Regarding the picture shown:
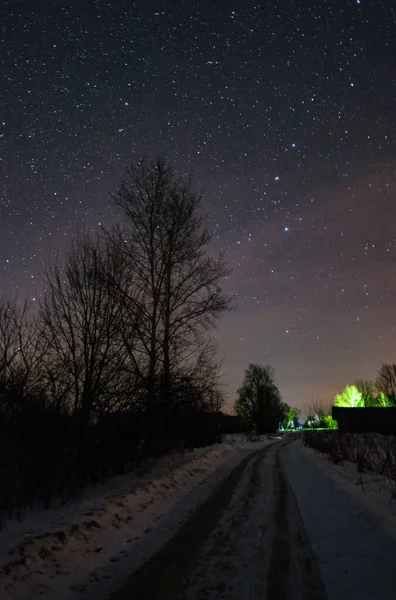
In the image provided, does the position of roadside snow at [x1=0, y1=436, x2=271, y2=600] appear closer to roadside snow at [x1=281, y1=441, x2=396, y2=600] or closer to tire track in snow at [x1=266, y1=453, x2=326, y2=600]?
tire track in snow at [x1=266, y1=453, x2=326, y2=600]

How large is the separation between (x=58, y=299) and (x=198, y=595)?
8291 mm

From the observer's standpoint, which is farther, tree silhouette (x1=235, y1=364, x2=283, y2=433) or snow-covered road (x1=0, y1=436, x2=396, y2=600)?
tree silhouette (x1=235, y1=364, x2=283, y2=433)

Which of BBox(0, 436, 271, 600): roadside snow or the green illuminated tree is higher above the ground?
the green illuminated tree

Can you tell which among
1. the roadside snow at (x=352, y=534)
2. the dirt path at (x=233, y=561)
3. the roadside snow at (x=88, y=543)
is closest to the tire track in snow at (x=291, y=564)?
the dirt path at (x=233, y=561)

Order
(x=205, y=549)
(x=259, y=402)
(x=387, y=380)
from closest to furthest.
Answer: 1. (x=205, y=549)
2. (x=259, y=402)
3. (x=387, y=380)

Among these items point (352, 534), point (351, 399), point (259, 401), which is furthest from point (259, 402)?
point (352, 534)

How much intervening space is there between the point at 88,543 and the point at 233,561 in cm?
194

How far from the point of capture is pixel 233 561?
4953 mm

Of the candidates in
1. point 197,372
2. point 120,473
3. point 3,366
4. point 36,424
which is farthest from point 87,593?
point 197,372

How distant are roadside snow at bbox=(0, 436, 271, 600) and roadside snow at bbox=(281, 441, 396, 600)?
2.22 metres

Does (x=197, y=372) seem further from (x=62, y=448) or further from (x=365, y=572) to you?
(x=365, y=572)

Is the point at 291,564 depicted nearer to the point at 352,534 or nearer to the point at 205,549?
the point at 205,549

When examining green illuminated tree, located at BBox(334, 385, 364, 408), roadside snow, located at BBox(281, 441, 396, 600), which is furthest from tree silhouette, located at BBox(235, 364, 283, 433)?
roadside snow, located at BBox(281, 441, 396, 600)

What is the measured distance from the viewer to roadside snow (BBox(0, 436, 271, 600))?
13.8 feet
